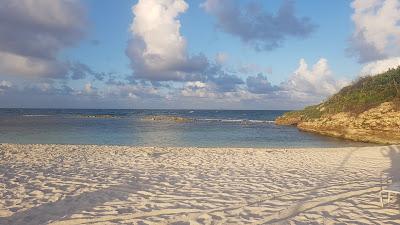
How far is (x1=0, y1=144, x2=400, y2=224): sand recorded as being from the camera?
7477 mm

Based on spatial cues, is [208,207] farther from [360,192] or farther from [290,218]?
[360,192]

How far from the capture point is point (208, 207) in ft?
26.8

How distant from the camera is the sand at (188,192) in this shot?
7477mm

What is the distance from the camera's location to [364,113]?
34.8m

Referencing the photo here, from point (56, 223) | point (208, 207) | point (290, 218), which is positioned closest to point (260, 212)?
point (290, 218)

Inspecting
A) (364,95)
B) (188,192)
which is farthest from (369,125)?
(188,192)

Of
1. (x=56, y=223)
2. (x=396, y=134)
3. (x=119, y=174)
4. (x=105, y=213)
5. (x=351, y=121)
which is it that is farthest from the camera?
(x=351, y=121)

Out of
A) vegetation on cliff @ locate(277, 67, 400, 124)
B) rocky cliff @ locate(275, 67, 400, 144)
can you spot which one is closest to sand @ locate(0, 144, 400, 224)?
rocky cliff @ locate(275, 67, 400, 144)

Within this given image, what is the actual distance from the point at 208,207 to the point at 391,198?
4.65 meters

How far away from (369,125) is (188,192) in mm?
28281

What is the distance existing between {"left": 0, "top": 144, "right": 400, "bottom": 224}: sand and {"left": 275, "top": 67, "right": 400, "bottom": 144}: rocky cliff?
17.5 metres

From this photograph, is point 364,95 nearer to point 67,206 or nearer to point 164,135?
point 164,135

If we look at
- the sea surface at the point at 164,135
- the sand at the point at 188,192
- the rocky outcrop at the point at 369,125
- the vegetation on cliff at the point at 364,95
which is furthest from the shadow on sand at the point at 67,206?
the vegetation on cliff at the point at 364,95

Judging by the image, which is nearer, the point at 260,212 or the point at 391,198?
the point at 260,212
